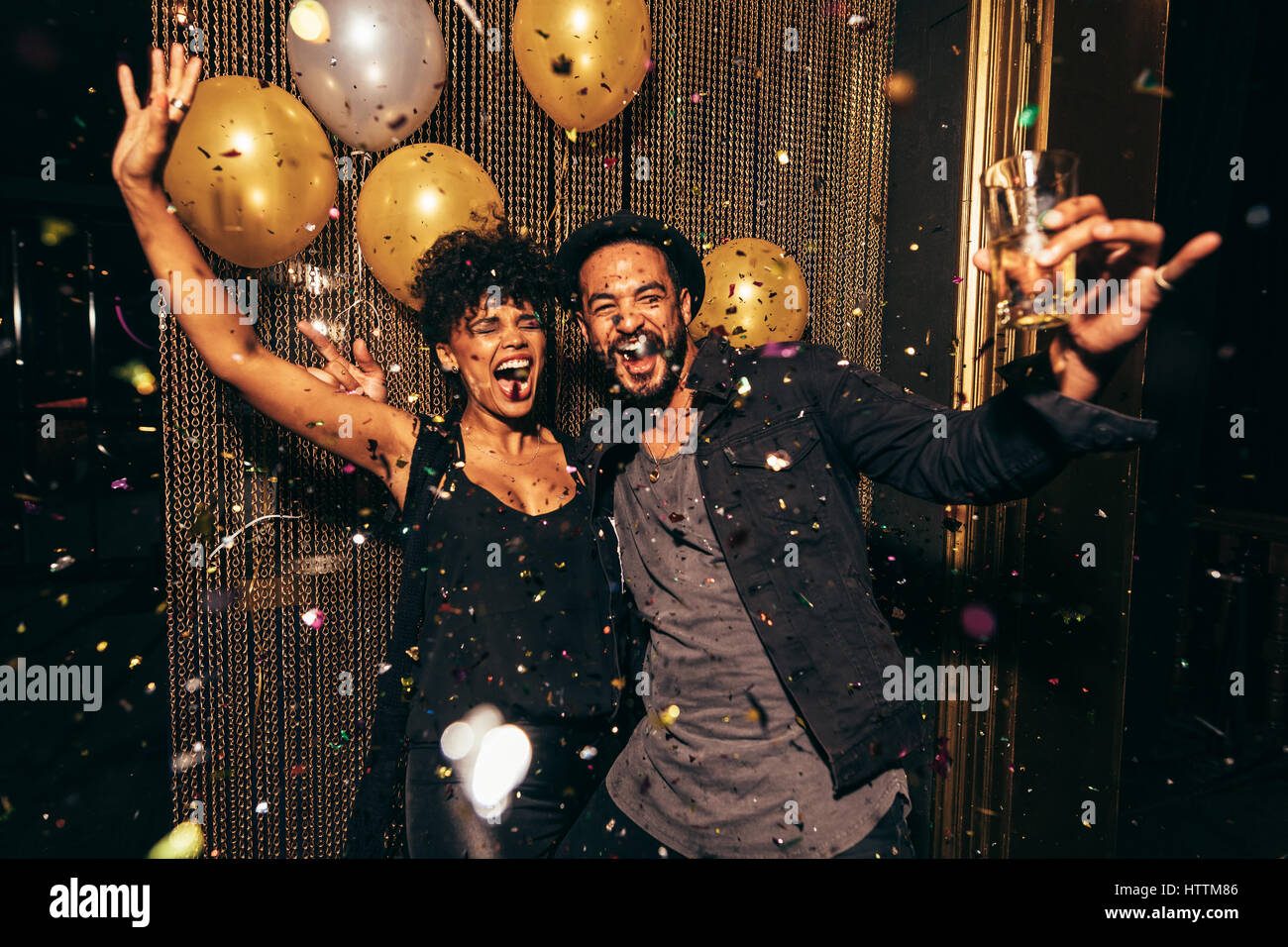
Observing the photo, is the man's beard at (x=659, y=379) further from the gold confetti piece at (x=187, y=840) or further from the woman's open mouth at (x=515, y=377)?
the gold confetti piece at (x=187, y=840)

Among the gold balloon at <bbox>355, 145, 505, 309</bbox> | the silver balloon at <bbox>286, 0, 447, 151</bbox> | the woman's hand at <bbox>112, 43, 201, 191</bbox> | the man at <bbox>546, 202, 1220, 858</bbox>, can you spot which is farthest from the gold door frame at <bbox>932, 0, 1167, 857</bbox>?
the woman's hand at <bbox>112, 43, 201, 191</bbox>

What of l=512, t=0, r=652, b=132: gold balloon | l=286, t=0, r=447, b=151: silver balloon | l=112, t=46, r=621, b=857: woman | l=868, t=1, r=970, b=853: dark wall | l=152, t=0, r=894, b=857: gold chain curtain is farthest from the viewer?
l=868, t=1, r=970, b=853: dark wall

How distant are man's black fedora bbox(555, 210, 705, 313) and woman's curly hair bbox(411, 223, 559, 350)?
0.47ft

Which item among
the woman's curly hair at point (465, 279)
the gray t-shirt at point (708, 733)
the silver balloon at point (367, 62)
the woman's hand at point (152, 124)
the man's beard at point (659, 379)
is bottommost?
the gray t-shirt at point (708, 733)

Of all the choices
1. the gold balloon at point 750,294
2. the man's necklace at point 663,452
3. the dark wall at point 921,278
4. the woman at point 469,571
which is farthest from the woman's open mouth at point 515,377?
the dark wall at point 921,278

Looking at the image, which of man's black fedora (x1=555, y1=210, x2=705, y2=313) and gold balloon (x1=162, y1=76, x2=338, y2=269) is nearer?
gold balloon (x1=162, y1=76, x2=338, y2=269)

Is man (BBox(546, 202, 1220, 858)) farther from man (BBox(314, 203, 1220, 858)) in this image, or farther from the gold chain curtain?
the gold chain curtain

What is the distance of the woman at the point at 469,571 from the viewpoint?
1.35 meters

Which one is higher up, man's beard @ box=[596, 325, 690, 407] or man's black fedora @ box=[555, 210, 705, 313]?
man's black fedora @ box=[555, 210, 705, 313]

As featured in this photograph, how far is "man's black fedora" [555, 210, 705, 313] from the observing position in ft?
5.05

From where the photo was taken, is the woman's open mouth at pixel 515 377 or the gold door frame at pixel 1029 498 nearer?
the woman's open mouth at pixel 515 377

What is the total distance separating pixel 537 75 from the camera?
1797mm
